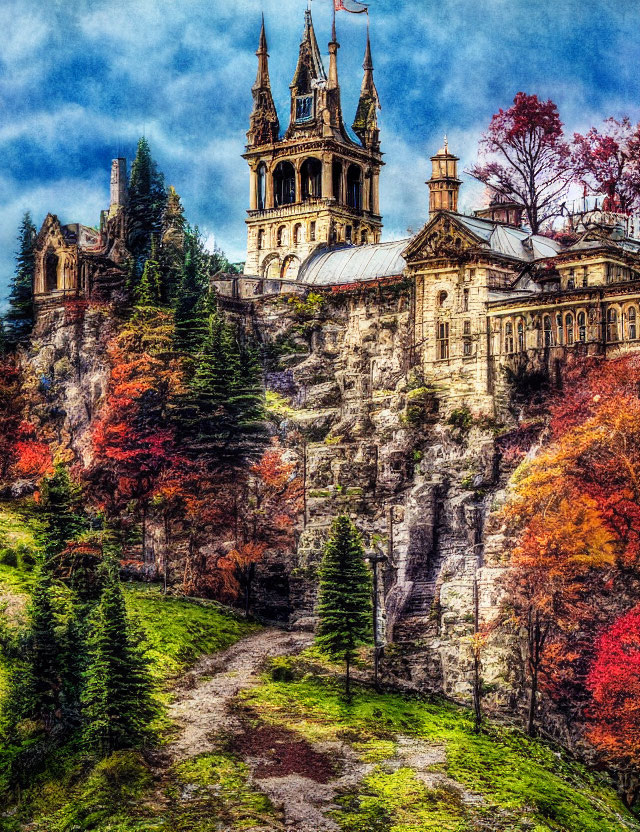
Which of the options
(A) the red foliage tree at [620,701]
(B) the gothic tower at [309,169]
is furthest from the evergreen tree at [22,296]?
(A) the red foliage tree at [620,701]

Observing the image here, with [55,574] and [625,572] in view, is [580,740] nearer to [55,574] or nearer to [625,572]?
[625,572]

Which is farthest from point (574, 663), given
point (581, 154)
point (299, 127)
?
point (299, 127)

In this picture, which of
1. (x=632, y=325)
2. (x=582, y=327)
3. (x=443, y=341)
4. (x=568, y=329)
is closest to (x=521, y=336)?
(x=568, y=329)

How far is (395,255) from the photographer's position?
95875 millimetres

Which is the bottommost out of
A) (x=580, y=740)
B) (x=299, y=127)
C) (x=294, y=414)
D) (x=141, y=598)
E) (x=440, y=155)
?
(x=580, y=740)

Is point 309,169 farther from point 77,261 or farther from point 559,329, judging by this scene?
point 559,329

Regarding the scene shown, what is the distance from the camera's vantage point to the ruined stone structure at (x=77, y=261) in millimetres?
102000

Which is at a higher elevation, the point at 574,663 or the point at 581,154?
the point at 581,154

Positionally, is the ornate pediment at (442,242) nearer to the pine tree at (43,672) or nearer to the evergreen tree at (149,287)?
the evergreen tree at (149,287)

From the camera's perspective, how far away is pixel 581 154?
97188 mm

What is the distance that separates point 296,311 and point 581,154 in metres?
21.3

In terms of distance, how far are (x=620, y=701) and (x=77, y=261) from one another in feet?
164

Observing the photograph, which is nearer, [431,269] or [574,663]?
[574,663]

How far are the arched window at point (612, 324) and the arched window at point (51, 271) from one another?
137ft
